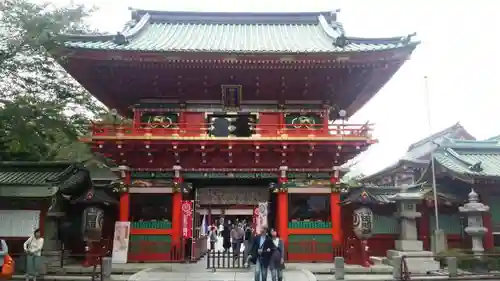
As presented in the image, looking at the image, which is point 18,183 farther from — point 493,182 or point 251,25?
point 493,182

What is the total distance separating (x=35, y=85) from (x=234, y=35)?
10574 mm

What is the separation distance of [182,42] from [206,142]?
6585 mm

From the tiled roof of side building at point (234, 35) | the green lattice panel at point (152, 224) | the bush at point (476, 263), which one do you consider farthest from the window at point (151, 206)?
the bush at point (476, 263)

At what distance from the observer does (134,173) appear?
18141mm

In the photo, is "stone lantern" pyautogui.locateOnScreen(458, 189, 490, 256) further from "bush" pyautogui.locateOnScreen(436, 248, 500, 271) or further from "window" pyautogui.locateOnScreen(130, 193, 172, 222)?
"window" pyautogui.locateOnScreen(130, 193, 172, 222)

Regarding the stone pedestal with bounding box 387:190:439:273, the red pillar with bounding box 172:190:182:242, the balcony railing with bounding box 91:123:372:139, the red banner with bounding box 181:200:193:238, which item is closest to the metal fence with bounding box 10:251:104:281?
the red pillar with bounding box 172:190:182:242

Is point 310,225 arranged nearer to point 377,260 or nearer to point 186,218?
point 377,260

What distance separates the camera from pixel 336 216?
17688mm

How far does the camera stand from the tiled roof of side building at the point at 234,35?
58.9 feet

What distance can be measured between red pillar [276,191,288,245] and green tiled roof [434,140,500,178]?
7.75 m

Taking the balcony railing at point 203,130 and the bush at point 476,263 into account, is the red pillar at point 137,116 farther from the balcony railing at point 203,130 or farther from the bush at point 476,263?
the bush at point 476,263

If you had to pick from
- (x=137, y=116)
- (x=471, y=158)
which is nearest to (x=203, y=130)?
(x=137, y=116)

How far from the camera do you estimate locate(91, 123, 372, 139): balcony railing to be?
17.2m

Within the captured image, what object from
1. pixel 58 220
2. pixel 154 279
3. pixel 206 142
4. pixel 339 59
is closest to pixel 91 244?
pixel 58 220
